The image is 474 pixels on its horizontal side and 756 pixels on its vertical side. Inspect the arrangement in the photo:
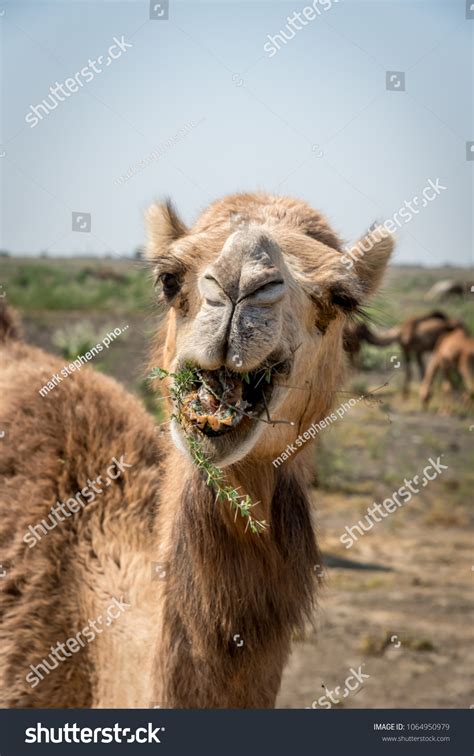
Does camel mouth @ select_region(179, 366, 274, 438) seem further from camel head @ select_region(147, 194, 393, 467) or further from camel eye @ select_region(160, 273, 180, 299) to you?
camel eye @ select_region(160, 273, 180, 299)

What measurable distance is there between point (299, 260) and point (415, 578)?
289 inches

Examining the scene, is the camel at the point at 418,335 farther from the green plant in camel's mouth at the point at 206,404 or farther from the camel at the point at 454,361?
the green plant in camel's mouth at the point at 206,404

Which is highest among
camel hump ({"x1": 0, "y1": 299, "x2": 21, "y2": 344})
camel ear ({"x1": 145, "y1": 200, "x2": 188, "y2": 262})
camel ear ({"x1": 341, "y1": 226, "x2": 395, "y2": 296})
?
camel ear ({"x1": 145, "y1": 200, "x2": 188, "y2": 262})

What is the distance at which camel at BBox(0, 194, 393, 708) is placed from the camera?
3494 mm

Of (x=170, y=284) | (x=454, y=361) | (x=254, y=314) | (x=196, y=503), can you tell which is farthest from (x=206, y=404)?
(x=454, y=361)

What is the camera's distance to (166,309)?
4.58 m

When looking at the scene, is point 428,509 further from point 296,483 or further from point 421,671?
point 296,483

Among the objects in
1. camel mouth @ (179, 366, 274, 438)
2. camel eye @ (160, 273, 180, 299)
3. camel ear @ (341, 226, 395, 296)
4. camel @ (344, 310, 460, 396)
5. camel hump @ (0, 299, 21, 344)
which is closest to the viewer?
camel mouth @ (179, 366, 274, 438)

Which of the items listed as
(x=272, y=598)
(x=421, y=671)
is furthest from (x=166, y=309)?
(x=421, y=671)

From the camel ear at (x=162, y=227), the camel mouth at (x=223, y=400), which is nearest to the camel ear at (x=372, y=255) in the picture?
the camel ear at (x=162, y=227)

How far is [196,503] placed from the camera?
156 inches

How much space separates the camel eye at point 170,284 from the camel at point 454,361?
44.0ft

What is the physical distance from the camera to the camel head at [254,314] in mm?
3338

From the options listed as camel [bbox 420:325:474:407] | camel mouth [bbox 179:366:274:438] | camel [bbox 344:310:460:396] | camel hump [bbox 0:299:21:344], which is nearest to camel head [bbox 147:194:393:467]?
camel mouth [bbox 179:366:274:438]
